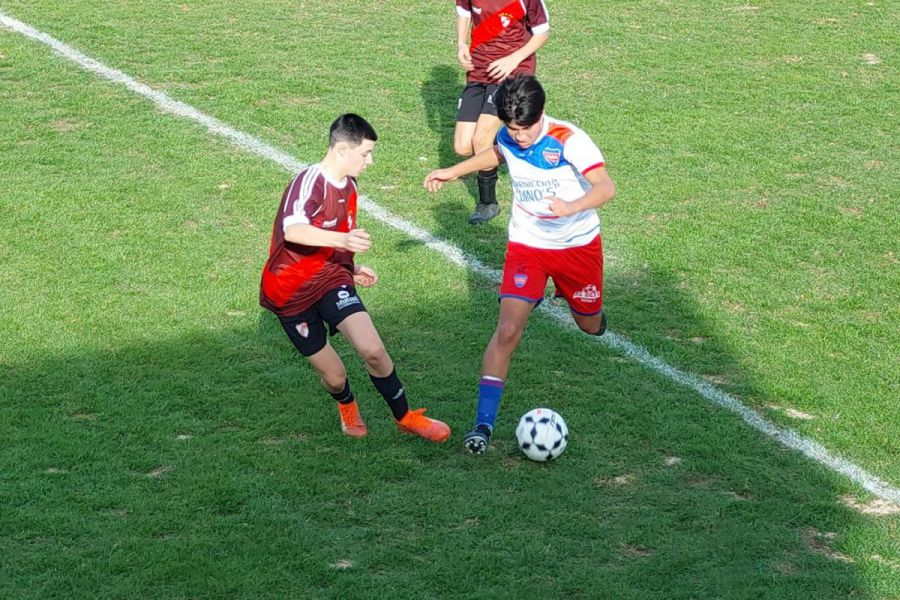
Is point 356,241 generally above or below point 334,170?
below

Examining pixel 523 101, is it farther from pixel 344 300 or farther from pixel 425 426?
pixel 425 426

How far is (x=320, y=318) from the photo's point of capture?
693 cm

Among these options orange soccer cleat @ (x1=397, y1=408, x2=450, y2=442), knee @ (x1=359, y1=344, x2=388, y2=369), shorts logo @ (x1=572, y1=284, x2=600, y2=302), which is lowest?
orange soccer cleat @ (x1=397, y1=408, x2=450, y2=442)

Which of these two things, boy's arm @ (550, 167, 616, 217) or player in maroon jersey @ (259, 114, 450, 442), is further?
player in maroon jersey @ (259, 114, 450, 442)

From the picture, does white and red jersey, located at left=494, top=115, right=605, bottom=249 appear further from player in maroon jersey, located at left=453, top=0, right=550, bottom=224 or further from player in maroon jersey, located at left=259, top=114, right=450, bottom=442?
player in maroon jersey, located at left=453, top=0, right=550, bottom=224

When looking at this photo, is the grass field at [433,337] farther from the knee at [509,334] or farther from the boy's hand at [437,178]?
the boy's hand at [437,178]

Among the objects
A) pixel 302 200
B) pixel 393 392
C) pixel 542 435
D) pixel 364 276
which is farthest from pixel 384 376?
pixel 302 200

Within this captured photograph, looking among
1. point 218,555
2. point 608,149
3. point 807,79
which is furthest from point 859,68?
point 218,555

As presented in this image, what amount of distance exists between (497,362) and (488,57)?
4093mm

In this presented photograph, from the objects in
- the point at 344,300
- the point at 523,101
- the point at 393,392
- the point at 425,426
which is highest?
the point at 523,101

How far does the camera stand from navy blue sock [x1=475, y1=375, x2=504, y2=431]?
7016mm

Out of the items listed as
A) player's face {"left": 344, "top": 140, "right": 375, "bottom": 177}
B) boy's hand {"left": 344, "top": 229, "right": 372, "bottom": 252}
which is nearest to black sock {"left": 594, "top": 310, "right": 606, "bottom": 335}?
player's face {"left": 344, "top": 140, "right": 375, "bottom": 177}

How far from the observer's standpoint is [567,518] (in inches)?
249

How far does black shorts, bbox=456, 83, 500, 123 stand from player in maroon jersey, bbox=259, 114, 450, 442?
357 cm
